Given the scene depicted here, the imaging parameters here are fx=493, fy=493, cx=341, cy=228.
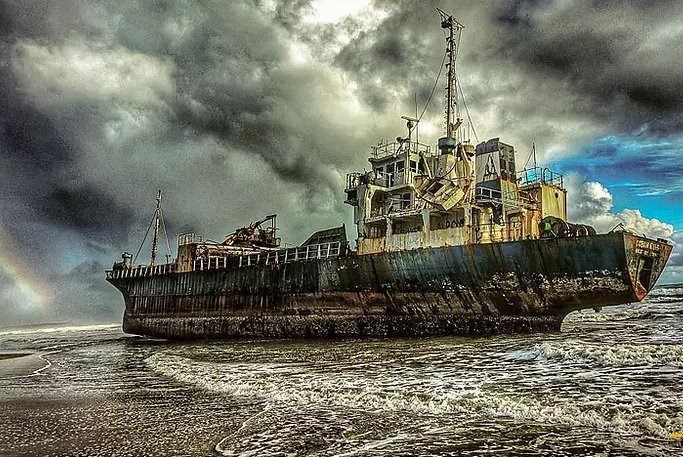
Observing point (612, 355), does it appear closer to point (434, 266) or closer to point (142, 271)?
point (434, 266)

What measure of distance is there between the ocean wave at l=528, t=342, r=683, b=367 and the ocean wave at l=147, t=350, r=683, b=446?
14 centimetres

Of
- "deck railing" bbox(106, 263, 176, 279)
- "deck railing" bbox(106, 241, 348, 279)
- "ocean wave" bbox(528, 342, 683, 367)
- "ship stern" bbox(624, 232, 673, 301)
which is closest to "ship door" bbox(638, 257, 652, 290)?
"ship stern" bbox(624, 232, 673, 301)

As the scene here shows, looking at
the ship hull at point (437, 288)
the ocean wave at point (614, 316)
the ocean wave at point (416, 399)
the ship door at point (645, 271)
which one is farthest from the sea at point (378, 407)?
the ocean wave at point (614, 316)

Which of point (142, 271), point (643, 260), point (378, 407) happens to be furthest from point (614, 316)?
point (142, 271)

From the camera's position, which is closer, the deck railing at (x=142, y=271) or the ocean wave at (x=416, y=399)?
the ocean wave at (x=416, y=399)

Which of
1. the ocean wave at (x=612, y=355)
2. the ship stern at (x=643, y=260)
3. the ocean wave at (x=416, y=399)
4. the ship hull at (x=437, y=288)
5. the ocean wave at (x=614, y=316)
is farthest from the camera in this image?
the ocean wave at (x=614, y=316)

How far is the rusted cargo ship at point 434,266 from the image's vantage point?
19.1m

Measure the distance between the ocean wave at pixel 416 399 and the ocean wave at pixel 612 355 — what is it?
0.47 ft

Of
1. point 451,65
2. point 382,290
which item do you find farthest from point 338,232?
point 451,65

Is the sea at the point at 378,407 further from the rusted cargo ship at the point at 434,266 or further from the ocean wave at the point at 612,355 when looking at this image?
the rusted cargo ship at the point at 434,266

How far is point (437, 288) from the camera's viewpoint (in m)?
21.8

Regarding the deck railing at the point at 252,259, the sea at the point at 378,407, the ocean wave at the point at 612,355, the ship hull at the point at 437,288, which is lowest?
the sea at the point at 378,407

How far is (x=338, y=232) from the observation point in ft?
110

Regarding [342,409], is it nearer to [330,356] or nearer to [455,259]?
[330,356]
